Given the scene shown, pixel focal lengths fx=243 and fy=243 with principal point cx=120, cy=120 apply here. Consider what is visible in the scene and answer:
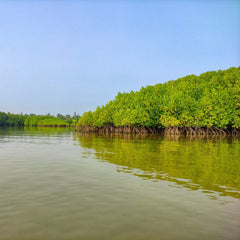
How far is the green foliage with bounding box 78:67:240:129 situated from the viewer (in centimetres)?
5116

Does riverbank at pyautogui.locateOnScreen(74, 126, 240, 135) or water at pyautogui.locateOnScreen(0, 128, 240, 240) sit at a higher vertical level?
riverbank at pyautogui.locateOnScreen(74, 126, 240, 135)

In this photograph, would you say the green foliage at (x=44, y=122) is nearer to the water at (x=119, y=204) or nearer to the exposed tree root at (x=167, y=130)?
the exposed tree root at (x=167, y=130)

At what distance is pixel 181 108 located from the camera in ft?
185

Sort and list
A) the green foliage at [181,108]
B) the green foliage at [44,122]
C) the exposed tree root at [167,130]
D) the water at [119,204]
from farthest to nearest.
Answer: the green foliage at [44,122] < the exposed tree root at [167,130] < the green foliage at [181,108] < the water at [119,204]

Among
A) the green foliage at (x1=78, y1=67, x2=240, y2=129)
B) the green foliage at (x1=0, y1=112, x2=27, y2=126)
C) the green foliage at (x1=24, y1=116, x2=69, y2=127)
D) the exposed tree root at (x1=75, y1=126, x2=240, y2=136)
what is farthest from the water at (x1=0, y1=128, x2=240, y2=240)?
the green foliage at (x1=0, y1=112, x2=27, y2=126)

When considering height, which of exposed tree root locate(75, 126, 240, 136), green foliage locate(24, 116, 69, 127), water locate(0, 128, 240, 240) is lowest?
water locate(0, 128, 240, 240)

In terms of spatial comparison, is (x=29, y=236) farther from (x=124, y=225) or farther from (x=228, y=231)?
(x=228, y=231)

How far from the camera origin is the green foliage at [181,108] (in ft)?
168

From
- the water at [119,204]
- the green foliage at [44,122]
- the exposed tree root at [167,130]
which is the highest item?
the green foliage at [44,122]

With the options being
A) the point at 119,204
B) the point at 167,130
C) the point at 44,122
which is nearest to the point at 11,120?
the point at 44,122

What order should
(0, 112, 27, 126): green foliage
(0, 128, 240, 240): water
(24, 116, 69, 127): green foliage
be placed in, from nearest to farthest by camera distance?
(0, 128, 240, 240): water
(24, 116, 69, 127): green foliage
(0, 112, 27, 126): green foliage

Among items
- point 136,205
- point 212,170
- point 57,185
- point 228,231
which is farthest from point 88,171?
point 228,231

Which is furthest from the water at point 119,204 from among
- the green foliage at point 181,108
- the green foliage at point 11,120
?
the green foliage at point 11,120

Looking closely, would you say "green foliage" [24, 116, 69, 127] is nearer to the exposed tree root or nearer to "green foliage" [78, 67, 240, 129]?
the exposed tree root
